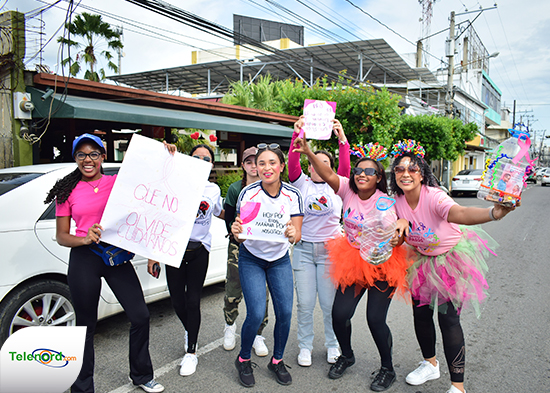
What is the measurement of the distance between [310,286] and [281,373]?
2.44 ft

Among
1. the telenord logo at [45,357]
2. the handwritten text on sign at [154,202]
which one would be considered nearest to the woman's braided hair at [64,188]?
the handwritten text on sign at [154,202]

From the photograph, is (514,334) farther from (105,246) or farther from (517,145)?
(105,246)

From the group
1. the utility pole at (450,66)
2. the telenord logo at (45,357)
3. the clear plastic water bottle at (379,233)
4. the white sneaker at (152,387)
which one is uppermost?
the utility pole at (450,66)

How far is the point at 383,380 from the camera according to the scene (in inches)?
120

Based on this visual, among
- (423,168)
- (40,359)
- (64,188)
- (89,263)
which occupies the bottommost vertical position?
(40,359)

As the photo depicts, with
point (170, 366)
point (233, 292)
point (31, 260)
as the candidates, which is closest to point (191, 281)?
point (233, 292)

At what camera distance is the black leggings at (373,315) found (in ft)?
9.86

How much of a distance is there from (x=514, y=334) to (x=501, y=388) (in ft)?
4.34

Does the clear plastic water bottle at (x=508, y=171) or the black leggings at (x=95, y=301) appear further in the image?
the black leggings at (x=95, y=301)

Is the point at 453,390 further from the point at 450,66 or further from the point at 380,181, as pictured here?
the point at 450,66

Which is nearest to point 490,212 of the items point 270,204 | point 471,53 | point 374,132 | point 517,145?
point 517,145

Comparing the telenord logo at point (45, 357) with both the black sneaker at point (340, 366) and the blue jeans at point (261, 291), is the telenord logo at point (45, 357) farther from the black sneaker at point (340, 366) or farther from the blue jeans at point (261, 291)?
the black sneaker at point (340, 366)

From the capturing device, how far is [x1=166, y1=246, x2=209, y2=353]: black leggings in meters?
3.32

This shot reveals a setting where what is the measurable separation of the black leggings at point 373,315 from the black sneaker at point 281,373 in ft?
1.66
